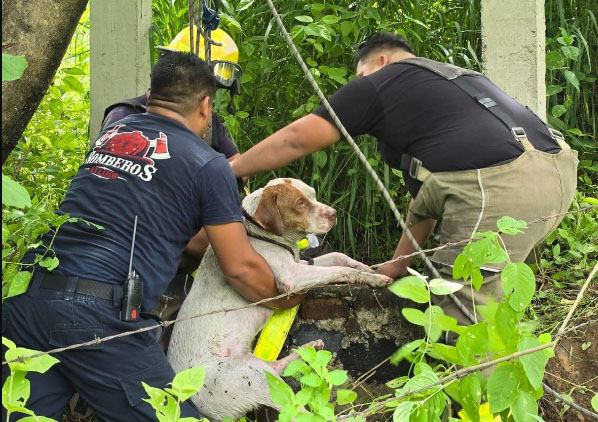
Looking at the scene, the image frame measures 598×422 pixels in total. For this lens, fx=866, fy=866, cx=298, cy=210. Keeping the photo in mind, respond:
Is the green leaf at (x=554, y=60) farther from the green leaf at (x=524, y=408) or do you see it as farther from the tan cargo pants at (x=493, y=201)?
the green leaf at (x=524, y=408)

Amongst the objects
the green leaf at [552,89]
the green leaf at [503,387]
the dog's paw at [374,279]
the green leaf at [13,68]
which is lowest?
the dog's paw at [374,279]

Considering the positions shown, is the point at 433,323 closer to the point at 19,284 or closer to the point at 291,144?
the point at 19,284

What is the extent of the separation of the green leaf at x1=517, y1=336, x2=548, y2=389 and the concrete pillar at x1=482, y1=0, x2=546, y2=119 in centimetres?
277

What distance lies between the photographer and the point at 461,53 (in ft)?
20.1

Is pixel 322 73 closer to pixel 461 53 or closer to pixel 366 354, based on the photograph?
pixel 461 53

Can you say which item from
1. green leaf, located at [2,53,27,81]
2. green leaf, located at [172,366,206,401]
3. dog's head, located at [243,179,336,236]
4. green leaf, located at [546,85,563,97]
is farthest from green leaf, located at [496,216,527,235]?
green leaf, located at [546,85,563,97]

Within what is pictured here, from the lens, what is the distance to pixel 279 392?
2.62m

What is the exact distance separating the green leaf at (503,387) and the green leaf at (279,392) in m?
0.62

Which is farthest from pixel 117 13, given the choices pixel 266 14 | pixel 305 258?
pixel 305 258

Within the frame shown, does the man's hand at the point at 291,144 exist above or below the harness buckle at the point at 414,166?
above

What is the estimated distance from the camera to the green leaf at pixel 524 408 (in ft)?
8.61

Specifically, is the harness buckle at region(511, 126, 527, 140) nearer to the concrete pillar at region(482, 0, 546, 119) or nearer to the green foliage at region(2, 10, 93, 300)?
the concrete pillar at region(482, 0, 546, 119)

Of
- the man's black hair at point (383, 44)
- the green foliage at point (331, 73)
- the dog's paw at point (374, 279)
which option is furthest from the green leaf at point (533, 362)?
the green foliage at point (331, 73)

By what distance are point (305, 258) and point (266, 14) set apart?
2319 millimetres
